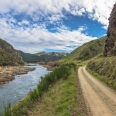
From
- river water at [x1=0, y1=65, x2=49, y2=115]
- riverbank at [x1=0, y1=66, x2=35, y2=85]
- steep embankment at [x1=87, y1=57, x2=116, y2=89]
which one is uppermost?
steep embankment at [x1=87, y1=57, x2=116, y2=89]

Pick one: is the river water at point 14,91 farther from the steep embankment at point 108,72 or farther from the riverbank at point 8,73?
the steep embankment at point 108,72

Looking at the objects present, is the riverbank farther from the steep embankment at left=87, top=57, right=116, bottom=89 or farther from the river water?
→ the steep embankment at left=87, top=57, right=116, bottom=89

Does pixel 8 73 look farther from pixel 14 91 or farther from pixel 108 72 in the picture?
pixel 108 72

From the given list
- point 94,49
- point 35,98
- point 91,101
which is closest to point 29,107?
point 35,98

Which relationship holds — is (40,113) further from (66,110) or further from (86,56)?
(86,56)

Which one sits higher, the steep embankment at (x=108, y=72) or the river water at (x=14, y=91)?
the steep embankment at (x=108, y=72)

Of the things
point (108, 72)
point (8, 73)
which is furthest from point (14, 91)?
point (8, 73)

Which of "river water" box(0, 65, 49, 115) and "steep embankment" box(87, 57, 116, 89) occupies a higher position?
"steep embankment" box(87, 57, 116, 89)

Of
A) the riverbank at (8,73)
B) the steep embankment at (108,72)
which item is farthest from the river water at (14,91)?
the steep embankment at (108,72)

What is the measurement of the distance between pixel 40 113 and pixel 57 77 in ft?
64.4

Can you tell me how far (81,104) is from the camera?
15094mm

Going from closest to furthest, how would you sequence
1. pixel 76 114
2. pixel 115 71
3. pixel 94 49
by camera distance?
pixel 76 114
pixel 115 71
pixel 94 49

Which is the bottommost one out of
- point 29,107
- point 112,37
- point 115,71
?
point 29,107

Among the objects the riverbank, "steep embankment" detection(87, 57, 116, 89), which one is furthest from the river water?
"steep embankment" detection(87, 57, 116, 89)
